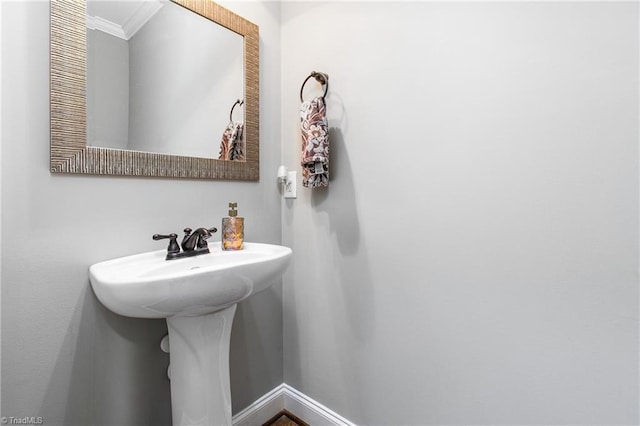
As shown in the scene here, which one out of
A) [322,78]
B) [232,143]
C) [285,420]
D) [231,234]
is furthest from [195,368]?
[322,78]

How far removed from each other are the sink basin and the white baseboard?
808 mm

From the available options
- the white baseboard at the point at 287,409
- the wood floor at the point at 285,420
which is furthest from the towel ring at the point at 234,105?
the wood floor at the point at 285,420

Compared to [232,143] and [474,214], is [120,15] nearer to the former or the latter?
[232,143]

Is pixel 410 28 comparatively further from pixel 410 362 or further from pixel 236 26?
pixel 410 362

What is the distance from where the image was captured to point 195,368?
0.98 meters

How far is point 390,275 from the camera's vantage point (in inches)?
45.7

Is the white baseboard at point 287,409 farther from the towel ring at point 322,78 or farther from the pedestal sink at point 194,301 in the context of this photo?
the towel ring at point 322,78

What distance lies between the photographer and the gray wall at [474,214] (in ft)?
2.49

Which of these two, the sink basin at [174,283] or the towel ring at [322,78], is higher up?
the towel ring at [322,78]

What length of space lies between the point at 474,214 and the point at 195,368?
1.04 metres

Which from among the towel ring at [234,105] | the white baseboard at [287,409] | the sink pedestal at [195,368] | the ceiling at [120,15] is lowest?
the white baseboard at [287,409]

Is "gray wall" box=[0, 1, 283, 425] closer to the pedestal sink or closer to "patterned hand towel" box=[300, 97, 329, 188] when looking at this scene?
the pedestal sink

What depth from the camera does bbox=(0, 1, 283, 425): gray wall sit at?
2.71 feet

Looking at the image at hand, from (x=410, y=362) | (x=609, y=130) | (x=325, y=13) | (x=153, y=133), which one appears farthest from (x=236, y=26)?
(x=410, y=362)
